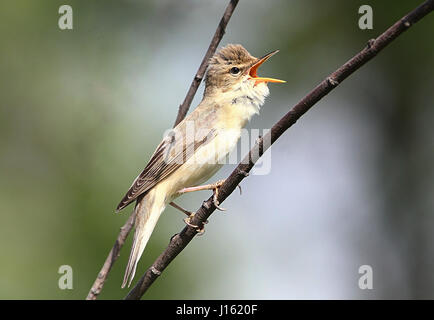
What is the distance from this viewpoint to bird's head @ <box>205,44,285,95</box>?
5188mm

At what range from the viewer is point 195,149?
189 inches

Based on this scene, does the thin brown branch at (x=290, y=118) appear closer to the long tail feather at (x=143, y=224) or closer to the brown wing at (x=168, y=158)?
the long tail feather at (x=143, y=224)

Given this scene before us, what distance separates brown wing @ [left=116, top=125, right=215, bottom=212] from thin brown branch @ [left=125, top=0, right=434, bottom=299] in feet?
3.97

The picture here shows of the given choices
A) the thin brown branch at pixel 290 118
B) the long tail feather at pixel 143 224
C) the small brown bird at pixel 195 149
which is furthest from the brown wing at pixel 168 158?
the thin brown branch at pixel 290 118

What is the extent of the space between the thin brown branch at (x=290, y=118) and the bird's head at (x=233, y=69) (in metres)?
1.95

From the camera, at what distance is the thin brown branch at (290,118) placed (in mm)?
2352

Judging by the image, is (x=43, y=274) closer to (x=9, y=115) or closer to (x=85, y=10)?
(x=9, y=115)

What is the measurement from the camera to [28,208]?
539cm

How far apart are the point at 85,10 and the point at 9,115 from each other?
1.52m

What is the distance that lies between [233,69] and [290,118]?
264cm

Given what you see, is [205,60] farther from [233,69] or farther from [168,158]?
[233,69]

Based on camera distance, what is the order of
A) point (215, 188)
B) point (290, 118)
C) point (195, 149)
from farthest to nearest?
point (195, 149)
point (215, 188)
point (290, 118)

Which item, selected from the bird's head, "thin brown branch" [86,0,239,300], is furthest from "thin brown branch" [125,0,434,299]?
the bird's head

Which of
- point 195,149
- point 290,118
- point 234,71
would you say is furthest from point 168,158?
point 290,118
